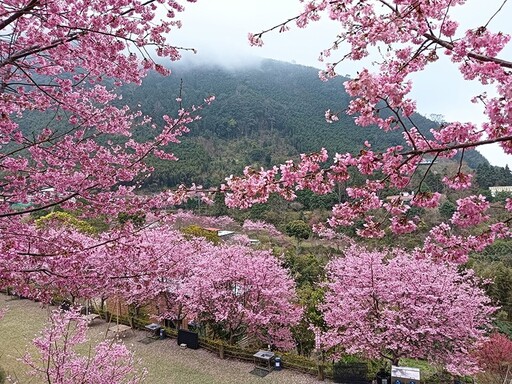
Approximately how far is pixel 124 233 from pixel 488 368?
1016 cm

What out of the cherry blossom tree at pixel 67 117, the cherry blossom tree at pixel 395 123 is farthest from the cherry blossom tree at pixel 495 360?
the cherry blossom tree at pixel 67 117

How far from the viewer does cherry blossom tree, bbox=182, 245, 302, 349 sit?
461 inches

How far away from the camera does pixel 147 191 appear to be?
4288 cm

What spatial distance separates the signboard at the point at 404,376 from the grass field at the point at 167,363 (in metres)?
2.18

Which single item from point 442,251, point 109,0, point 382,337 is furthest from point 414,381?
point 109,0

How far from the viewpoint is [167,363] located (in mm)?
11305

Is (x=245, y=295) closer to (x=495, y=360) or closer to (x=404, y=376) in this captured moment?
(x=404, y=376)

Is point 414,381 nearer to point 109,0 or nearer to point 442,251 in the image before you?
point 442,251

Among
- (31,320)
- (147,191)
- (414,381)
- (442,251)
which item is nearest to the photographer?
(442,251)

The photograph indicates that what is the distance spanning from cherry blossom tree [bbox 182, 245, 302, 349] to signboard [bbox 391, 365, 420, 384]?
3.16 metres

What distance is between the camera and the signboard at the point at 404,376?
29.7ft

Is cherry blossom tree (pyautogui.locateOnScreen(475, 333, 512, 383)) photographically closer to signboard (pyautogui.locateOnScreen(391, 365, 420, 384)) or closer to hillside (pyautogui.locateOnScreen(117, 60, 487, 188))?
signboard (pyautogui.locateOnScreen(391, 365, 420, 384))

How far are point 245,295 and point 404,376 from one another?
4.95 metres

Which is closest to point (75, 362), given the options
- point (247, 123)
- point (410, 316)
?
point (410, 316)
